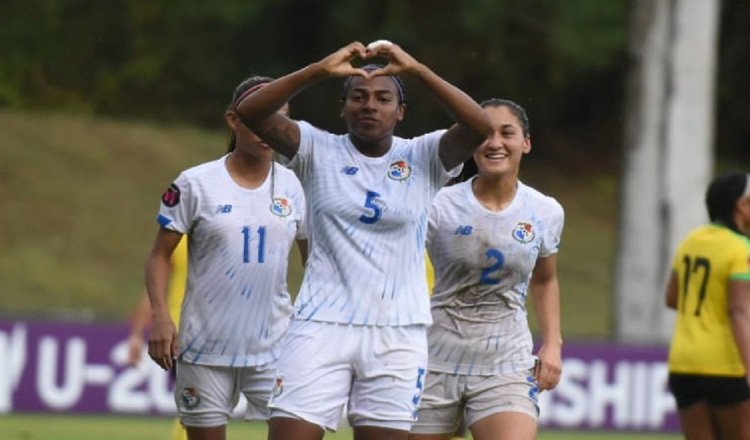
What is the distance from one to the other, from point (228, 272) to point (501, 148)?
1529 millimetres

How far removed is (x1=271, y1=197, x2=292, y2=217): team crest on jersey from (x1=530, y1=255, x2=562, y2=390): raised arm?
4.32 feet

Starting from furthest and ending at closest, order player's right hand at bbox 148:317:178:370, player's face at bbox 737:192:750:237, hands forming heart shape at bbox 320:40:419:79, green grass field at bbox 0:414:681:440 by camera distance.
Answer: green grass field at bbox 0:414:681:440 → player's face at bbox 737:192:750:237 → player's right hand at bbox 148:317:178:370 → hands forming heart shape at bbox 320:40:419:79

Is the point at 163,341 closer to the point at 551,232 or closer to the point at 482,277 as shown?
the point at 482,277

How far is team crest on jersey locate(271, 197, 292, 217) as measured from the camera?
1017 cm

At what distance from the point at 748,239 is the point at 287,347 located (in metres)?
3.33

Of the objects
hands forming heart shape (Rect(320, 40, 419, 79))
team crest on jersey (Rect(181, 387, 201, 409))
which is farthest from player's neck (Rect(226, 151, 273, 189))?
hands forming heart shape (Rect(320, 40, 419, 79))

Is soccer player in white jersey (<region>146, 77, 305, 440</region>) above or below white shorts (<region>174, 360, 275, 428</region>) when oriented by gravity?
above

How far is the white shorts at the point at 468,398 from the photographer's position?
9898 millimetres

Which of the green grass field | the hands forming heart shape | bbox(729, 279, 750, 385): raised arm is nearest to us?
the hands forming heart shape

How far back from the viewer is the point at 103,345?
18453 mm

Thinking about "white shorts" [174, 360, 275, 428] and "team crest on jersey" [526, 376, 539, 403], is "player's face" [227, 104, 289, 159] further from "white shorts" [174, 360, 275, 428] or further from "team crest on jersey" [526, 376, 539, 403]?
"team crest on jersey" [526, 376, 539, 403]

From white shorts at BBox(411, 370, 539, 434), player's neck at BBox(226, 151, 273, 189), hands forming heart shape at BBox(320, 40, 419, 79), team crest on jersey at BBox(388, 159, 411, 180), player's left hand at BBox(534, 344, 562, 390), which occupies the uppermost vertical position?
hands forming heart shape at BBox(320, 40, 419, 79)

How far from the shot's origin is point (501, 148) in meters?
9.96

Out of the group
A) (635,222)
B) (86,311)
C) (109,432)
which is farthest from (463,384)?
(86,311)
